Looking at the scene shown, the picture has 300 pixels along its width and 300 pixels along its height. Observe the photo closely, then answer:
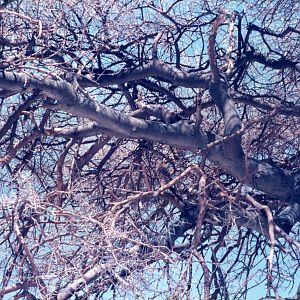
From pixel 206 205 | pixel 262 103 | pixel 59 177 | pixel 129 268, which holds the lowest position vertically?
pixel 129 268

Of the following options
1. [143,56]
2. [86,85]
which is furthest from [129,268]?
[143,56]

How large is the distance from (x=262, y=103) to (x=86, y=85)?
A: 1.51 m

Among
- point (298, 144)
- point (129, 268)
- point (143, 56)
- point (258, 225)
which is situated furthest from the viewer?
point (298, 144)

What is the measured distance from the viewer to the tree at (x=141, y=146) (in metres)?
4.98

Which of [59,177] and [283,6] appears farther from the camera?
[283,6]

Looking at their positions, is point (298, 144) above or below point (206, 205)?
above

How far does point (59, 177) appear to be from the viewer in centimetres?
629

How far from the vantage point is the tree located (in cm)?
498

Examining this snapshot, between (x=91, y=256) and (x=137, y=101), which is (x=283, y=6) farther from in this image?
(x=91, y=256)

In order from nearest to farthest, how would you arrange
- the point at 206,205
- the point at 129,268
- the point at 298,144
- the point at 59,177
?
1. the point at 129,268
2. the point at 206,205
3. the point at 59,177
4. the point at 298,144

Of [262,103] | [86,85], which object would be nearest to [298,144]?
[262,103]

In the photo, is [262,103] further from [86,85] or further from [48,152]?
[48,152]

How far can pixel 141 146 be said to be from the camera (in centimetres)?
696

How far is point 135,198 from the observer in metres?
5.52
